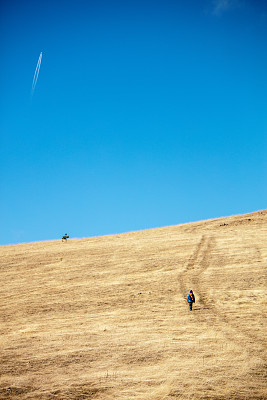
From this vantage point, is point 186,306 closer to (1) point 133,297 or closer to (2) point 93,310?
(1) point 133,297

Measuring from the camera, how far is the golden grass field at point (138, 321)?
1496 cm

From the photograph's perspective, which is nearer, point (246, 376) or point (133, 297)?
point (246, 376)

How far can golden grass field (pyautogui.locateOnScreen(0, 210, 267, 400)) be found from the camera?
15.0m

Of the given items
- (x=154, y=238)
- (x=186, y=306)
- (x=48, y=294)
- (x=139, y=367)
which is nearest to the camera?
(x=139, y=367)

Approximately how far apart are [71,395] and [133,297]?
9.85 m

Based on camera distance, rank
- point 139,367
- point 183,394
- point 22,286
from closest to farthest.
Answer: point 183,394 < point 139,367 < point 22,286

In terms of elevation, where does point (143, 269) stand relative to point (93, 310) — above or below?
above

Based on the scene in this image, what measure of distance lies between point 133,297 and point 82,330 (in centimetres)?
509

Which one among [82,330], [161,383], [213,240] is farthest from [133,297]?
[213,240]

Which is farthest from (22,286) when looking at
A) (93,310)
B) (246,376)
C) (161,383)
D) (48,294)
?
(246,376)

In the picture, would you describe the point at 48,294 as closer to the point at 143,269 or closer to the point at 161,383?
the point at 143,269

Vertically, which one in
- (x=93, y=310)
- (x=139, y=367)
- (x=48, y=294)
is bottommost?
(x=139, y=367)

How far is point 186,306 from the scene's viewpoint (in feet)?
71.3

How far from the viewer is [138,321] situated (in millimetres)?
20547
